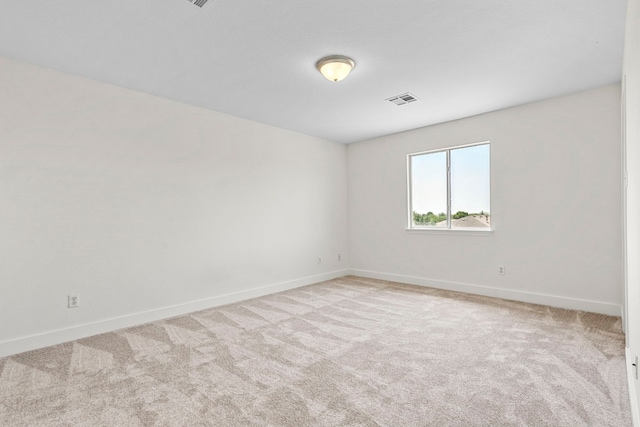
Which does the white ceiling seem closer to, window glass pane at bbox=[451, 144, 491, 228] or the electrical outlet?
window glass pane at bbox=[451, 144, 491, 228]

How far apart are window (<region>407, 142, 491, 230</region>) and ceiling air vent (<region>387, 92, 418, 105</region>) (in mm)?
1371

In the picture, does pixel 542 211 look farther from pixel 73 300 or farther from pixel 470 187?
pixel 73 300

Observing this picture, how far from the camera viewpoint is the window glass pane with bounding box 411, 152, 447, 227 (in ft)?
16.7

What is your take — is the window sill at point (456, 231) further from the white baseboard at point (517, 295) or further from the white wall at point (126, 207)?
the white wall at point (126, 207)

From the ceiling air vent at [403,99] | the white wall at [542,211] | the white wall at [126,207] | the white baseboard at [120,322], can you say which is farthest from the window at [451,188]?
the white baseboard at [120,322]

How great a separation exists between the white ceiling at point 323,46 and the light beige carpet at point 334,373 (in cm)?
249

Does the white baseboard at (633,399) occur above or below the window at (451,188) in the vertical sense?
below

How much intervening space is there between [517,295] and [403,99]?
2.87m

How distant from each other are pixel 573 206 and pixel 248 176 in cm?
405

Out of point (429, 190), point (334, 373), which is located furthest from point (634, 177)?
point (429, 190)

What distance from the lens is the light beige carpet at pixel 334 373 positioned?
73.2 inches

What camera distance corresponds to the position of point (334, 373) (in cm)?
234

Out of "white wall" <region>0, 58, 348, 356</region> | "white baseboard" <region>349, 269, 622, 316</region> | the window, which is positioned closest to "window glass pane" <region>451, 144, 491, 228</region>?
the window

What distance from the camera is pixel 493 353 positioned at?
2.65m
